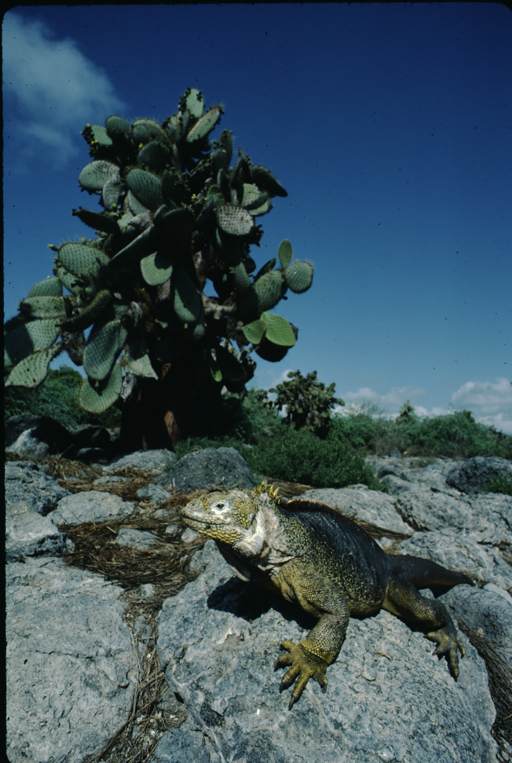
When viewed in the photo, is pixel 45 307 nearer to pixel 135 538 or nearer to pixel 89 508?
pixel 89 508

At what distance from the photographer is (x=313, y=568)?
8.57 feet

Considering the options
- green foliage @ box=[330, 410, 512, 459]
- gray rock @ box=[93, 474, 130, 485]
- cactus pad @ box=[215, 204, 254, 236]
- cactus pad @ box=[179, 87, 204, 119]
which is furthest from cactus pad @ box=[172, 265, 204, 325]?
green foliage @ box=[330, 410, 512, 459]

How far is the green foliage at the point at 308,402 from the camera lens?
13.2m

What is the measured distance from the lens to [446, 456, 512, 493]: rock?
870 centimetres

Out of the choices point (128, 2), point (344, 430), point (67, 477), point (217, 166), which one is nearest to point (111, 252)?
point (217, 166)

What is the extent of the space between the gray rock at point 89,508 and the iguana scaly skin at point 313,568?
8.53 feet

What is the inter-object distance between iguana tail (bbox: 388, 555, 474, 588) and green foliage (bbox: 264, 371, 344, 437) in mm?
9218

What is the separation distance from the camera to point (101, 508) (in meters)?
4.82

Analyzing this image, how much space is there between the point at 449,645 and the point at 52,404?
1064cm

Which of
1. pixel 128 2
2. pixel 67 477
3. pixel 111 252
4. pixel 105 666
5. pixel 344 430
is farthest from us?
pixel 344 430

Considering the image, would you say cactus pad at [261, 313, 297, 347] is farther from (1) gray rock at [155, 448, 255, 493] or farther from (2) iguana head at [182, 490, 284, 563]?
(2) iguana head at [182, 490, 284, 563]

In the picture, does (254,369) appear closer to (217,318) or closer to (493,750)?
(217,318)

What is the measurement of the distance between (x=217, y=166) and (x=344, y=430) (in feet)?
32.2

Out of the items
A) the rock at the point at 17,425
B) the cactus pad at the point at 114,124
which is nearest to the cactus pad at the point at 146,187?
the cactus pad at the point at 114,124
